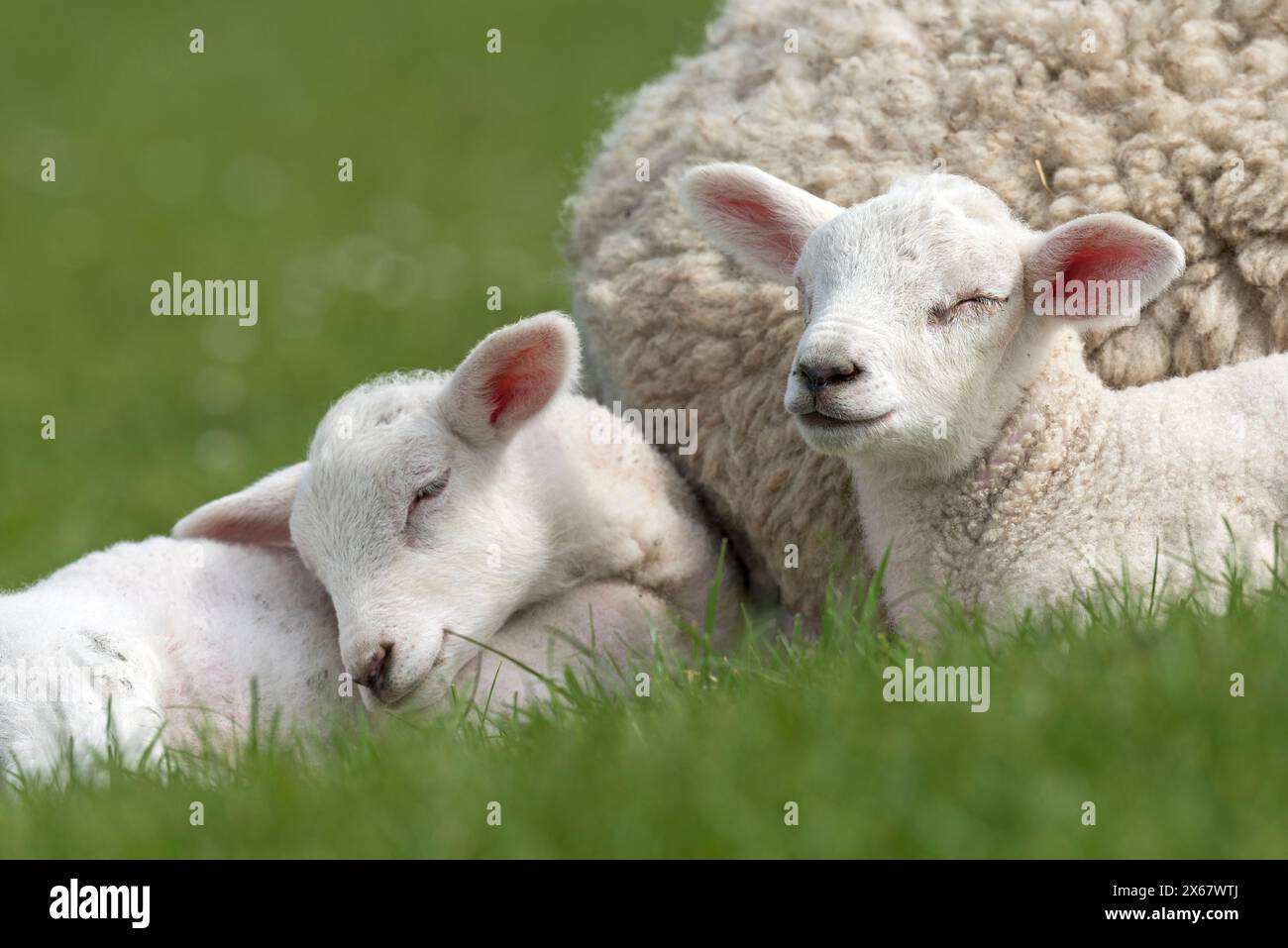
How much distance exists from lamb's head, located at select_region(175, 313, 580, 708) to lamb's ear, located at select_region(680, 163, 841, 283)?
1.52 ft

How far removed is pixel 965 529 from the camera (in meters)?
4.48

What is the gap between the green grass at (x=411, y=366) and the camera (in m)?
A: 3.03

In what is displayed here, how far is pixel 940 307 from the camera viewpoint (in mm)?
4270

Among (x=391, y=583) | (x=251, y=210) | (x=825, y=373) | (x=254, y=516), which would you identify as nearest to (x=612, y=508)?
(x=391, y=583)

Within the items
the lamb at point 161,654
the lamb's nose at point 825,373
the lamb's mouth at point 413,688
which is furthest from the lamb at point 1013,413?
the lamb at point 161,654

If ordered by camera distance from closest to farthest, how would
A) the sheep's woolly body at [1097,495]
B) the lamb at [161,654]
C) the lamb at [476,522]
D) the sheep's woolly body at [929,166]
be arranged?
the sheep's woolly body at [1097,495] → the lamb at [161,654] → the lamb at [476,522] → the sheep's woolly body at [929,166]

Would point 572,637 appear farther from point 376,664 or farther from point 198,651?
point 198,651

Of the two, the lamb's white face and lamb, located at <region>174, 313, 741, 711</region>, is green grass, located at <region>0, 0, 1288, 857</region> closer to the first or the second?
the lamb's white face

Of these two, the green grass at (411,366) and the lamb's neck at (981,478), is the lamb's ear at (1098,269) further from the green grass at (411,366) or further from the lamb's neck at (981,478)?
the green grass at (411,366)

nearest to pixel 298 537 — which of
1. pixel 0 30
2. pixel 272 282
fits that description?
pixel 272 282

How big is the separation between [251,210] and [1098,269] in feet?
44.0

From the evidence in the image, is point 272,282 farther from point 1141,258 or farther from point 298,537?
point 1141,258

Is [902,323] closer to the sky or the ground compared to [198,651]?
closer to the sky
